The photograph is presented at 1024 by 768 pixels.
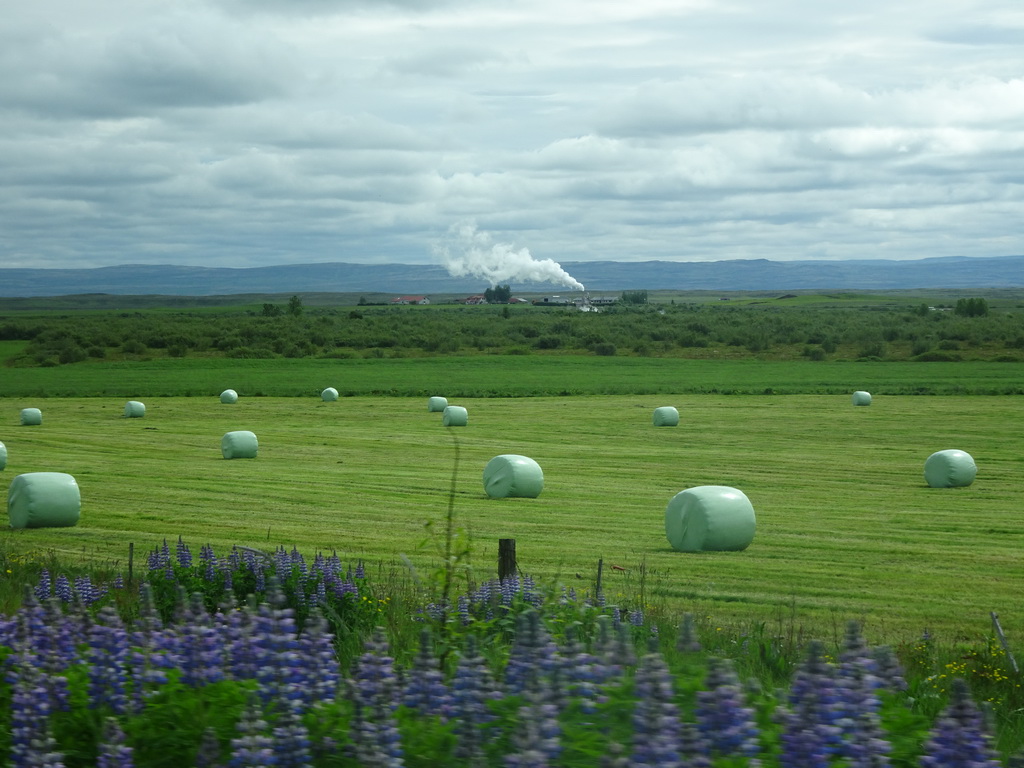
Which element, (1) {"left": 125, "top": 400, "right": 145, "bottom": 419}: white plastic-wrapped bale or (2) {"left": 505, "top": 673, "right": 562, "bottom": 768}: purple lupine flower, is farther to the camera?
(1) {"left": 125, "top": 400, "right": 145, "bottom": 419}: white plastic-wrapped bale

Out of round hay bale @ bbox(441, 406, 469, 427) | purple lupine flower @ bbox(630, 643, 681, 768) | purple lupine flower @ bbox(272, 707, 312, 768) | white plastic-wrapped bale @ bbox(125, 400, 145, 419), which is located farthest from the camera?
white plastic-wrapped bale @ bbox(125, 400, 145, 419)

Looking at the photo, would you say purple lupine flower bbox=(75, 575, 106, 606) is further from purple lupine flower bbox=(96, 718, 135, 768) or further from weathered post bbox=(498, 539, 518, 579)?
purple lupine flower bbox=(96, 718, 135, 768)

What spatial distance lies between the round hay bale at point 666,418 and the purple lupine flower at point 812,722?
37.3m

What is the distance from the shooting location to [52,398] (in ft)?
184

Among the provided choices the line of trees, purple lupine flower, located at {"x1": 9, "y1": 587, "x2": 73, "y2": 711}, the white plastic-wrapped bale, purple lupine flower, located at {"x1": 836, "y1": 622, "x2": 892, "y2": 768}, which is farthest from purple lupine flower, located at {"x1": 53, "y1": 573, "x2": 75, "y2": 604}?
the line of trees

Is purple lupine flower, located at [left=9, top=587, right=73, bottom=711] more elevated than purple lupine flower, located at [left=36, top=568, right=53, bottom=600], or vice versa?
purple lupine flower, located at [left=9, top=587, right=73, bottom=711]

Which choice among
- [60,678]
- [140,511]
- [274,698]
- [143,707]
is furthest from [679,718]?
[140,511]

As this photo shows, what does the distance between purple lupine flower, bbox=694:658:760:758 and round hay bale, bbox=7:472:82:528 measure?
58.4 feet

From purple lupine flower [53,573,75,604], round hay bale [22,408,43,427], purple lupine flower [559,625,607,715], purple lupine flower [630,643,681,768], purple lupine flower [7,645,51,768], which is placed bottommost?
round hay bale [22,408,43,427]

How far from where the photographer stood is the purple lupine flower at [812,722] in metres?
4.23

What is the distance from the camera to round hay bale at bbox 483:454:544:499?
81.1ft

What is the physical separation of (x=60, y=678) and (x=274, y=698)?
0.95 meters

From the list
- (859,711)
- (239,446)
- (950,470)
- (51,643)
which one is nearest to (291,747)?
(51,643)

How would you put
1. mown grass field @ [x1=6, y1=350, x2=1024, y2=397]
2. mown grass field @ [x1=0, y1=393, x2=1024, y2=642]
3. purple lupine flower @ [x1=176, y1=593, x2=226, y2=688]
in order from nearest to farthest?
purple lupine flower @ [x1=176, y1=593, x2=226, y2=688], mown grass field @ [x1=0, y1=393, x2=1024, y2=642], mown grass field @ [x1=6, y1=350, x2=1024, y2=397]
